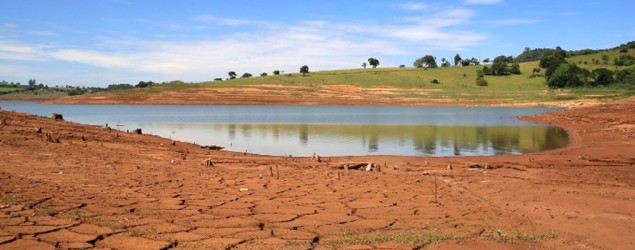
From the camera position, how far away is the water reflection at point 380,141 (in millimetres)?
21453

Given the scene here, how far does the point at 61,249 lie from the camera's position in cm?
575

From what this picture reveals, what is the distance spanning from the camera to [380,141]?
83.6 feet

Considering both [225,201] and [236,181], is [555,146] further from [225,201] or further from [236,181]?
[225,201]

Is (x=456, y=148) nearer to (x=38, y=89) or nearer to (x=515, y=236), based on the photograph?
(x=515, y=236)

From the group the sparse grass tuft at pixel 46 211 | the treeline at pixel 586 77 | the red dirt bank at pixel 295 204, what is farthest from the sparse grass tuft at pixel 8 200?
the treeline at pixel 586 77

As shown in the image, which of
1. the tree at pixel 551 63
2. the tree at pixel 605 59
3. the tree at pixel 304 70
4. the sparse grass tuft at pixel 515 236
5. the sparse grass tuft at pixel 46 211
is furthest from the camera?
the tree at pixel 304 70

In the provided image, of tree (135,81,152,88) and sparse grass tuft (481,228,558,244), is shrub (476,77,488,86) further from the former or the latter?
sparse grass tuft (481,228,558,244)

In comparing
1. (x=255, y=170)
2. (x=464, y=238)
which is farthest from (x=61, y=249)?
(x=255, y=170)

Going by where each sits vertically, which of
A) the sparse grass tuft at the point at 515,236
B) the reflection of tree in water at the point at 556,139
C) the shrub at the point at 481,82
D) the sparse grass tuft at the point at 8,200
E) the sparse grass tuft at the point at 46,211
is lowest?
the reflection of tree in water at the point at 556,139

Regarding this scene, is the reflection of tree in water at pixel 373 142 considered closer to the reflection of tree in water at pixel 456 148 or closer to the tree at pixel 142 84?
the reflection of tree in water at pixel 456 148

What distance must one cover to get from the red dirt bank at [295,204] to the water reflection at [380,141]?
6.13 m

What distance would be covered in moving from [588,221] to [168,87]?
87.7 m

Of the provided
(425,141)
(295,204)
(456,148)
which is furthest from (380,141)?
(295,204)

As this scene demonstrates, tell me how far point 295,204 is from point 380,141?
56.1 feet
